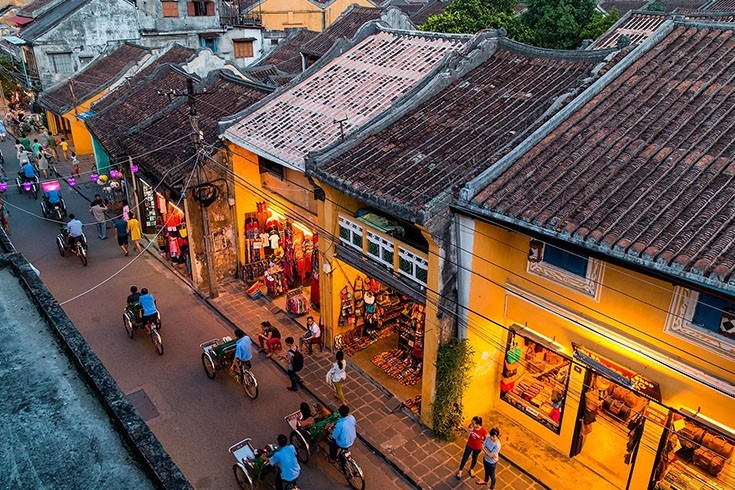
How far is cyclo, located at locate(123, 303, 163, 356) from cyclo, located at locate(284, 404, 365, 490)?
538 cm

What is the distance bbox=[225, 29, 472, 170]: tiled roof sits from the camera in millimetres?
16250

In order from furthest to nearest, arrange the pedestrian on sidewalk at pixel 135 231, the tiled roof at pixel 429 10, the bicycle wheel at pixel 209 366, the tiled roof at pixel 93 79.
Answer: the tiled roof at pixel 429 10, the tiled roof at pixel 93 79, the pedestrian on sidewalk at pixel 135 231, the bicycle wheel at pixel 209 366

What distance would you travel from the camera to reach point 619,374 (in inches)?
424

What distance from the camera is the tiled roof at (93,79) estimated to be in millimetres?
32875

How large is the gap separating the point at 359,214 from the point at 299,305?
519cm

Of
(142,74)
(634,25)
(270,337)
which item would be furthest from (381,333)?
(142,74)

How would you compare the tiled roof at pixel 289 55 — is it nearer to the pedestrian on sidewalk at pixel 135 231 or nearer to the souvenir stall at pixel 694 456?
the pedestrian on sidewalk at pixel 135 231

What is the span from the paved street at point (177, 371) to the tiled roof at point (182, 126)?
415 cm

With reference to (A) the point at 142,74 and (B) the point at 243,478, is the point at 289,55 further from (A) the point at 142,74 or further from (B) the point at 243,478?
(B) the point at 243,478

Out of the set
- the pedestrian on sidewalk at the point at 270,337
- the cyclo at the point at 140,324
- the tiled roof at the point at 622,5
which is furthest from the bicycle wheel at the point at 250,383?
the tiled roof at the point at 622,5

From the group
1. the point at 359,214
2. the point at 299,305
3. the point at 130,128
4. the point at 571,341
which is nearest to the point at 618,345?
the point at 571,341

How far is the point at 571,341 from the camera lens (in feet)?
38.6

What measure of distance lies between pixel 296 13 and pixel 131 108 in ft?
104

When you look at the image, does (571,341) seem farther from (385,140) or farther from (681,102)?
(385,140)
